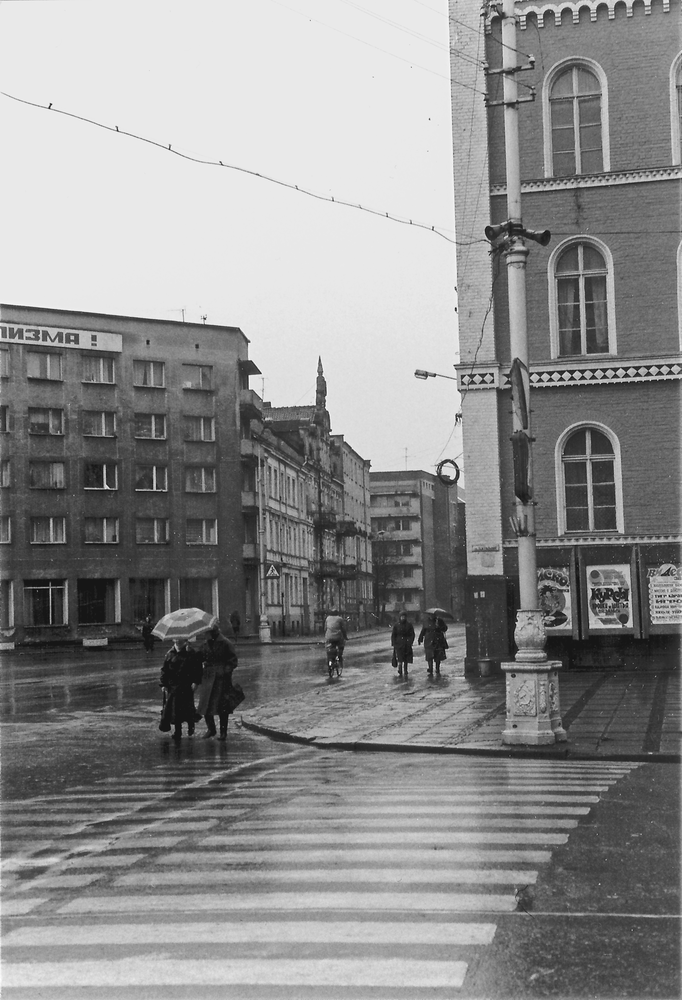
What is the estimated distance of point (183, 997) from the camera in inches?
229

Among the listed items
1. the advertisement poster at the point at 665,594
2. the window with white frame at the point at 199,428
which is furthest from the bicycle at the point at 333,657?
the window with white frame at the point at 199,428

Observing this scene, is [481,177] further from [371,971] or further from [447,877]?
[371,971]

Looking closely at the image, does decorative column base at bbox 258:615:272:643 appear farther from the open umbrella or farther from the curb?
the curb

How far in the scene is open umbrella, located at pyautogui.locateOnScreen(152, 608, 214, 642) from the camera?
18547 mm

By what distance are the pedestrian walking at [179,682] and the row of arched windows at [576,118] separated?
16.0 m

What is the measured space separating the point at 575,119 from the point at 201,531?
43.2 meters

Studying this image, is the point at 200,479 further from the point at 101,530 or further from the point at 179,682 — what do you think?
the point at 179,682

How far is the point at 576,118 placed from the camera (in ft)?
93.7

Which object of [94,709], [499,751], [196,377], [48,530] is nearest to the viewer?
[499,751]

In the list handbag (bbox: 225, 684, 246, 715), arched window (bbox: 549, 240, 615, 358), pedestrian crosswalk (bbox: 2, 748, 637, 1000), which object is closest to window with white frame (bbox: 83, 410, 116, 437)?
arched window (bbox: 549, 240, 615, 358)

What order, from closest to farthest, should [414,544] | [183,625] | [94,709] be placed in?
[183,625] → [94,709] → [414,544]

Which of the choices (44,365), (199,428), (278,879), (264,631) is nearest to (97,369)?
(44,365)

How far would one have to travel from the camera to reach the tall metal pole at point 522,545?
16047 millimetres

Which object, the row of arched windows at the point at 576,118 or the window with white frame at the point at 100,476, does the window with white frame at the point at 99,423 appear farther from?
the row of arched windows at the point at 576,118
